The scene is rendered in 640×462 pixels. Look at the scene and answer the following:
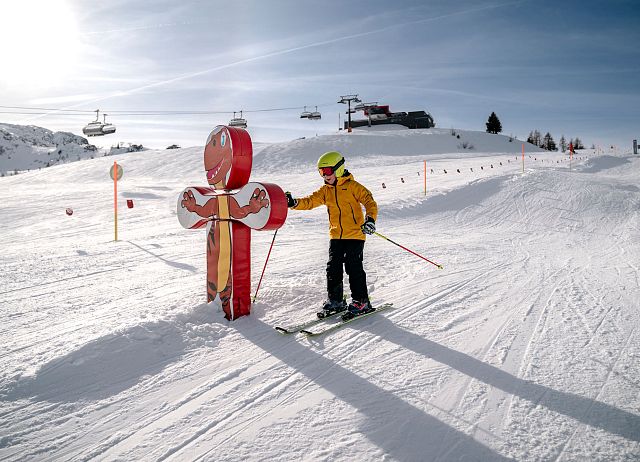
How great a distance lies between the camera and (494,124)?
6431cm

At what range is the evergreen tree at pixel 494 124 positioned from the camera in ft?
211

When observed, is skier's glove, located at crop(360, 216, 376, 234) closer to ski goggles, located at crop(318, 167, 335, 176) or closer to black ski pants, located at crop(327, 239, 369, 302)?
black ski pants, located at crop(327, 239, 369, 302)

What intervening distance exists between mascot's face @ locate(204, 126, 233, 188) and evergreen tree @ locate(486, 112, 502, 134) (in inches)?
2666

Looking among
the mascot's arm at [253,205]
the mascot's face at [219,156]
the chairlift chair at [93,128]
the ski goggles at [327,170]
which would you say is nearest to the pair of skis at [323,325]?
the mascot's arm at [253,205]

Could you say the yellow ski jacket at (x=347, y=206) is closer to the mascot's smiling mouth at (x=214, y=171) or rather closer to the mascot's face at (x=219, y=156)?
the mascot's face at (x=219, y=156)

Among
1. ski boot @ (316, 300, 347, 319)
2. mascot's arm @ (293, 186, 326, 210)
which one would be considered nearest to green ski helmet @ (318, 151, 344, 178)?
mascot's arm @ (293, 186, 326, 210)

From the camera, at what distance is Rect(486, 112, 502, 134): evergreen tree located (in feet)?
211

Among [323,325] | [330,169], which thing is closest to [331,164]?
[330,169]

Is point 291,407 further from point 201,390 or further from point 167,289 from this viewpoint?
point 167,289

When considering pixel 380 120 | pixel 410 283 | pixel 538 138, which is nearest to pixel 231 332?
pixel 410 283

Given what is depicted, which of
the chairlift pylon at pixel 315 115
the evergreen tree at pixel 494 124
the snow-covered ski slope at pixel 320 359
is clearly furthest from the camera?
the evergreen tree at pixel 494 124

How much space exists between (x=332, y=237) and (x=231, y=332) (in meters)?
1.50

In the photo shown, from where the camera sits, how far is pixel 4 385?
2807 millimetres

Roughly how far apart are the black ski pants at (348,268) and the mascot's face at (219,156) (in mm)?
1468
